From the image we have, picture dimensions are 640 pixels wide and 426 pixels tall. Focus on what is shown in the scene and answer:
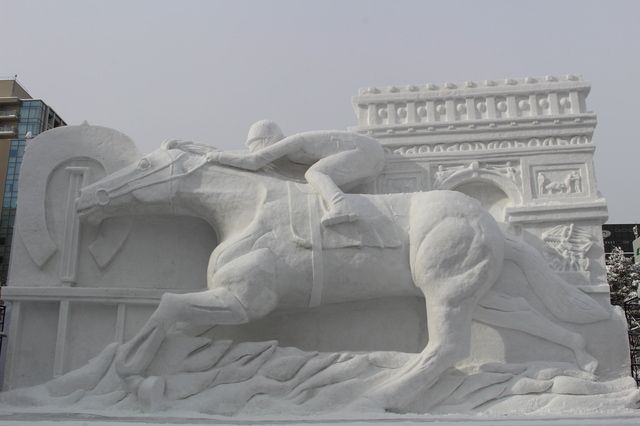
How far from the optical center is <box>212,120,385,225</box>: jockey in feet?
18.1

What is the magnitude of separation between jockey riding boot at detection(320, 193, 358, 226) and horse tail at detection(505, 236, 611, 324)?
1.39m

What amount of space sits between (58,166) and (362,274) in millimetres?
3155

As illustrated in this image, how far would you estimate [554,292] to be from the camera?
5.16m

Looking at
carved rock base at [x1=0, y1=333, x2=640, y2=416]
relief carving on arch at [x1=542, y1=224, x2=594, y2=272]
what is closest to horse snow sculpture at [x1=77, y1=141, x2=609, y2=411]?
carved rock base at [x1=0, y1=333, x2=640, y2=416]

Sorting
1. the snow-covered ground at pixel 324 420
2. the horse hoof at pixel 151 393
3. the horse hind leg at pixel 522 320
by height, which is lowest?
the snow-covered ground at pixel 324 420

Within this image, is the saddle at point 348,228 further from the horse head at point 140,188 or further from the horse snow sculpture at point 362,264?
the horse head at point 140,188

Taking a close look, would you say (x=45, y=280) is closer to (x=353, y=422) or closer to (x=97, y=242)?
(x=97, y=242)

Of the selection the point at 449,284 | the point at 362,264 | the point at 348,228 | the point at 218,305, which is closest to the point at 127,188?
the point at 218,305

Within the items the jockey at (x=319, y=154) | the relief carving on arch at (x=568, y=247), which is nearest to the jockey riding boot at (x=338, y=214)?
the jockey at (x=319, y=154)

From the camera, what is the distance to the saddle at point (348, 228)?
5043mm

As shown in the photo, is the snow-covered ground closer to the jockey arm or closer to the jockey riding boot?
the jockey riding boot

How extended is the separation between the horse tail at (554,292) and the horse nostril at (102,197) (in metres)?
3.55

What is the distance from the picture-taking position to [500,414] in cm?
453

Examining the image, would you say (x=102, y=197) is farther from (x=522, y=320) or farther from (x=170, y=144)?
(x=522, y=320)
